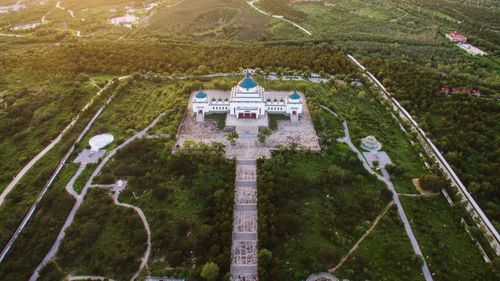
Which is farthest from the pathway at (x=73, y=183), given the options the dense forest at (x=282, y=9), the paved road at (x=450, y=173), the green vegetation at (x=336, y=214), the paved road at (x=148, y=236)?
the dense forest at (x=282, y=9)

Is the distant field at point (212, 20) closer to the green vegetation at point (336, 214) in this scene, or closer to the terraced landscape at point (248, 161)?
the terraced landscape at point (248, 161)

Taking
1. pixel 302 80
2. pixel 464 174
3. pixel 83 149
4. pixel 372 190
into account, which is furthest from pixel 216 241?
pixel 302 80

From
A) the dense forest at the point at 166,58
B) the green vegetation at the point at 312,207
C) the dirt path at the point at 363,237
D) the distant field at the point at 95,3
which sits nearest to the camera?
the dirt path at the point at 363,237

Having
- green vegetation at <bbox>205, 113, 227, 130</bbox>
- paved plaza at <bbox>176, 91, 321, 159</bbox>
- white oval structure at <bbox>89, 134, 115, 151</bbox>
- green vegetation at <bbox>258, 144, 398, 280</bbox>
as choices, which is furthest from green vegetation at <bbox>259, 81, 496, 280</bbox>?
white oval structure at <bbox>89, 134, 115, 151</bbox>

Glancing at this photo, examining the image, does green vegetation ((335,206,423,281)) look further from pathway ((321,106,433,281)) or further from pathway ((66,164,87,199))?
pathway ((66,164,87,199))

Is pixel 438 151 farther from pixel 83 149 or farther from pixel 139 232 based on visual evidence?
pixel 83 149

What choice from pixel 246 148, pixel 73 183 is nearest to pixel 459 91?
pixel 246 148
